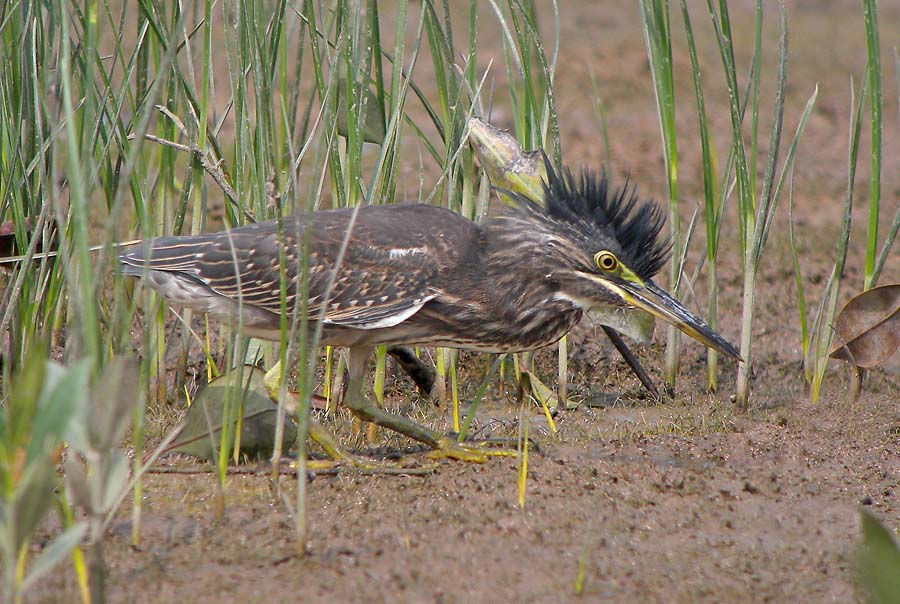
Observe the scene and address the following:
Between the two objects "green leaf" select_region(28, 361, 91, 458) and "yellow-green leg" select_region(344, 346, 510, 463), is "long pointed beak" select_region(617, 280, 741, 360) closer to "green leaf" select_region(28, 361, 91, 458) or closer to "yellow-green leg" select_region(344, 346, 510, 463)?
"yellow-green leg" select_region(344, 346, 510, 463)

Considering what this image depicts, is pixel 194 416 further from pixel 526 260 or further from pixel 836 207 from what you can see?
pixel 836 207

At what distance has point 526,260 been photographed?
15.1 ft

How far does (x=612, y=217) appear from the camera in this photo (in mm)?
4574

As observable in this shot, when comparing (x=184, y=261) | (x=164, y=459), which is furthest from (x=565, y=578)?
(x=184, y=261)

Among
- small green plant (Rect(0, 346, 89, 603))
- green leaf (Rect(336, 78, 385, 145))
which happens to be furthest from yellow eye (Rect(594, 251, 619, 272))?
small green plant (Rect(0, 346, 89, 603))

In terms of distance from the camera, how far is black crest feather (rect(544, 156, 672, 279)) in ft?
14.8

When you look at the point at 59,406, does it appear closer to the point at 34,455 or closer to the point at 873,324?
the point at 34,455

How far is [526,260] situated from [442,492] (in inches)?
41.7

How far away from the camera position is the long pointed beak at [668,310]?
175 inches

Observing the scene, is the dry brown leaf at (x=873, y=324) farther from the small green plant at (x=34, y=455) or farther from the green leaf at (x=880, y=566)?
the small green plant at (x=34, y=455)

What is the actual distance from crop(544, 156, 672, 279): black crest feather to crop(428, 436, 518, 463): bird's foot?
923 millimetres

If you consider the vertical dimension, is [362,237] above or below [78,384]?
above

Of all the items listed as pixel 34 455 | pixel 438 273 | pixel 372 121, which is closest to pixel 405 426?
pixel 438 273

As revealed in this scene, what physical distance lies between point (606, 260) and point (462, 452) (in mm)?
957
